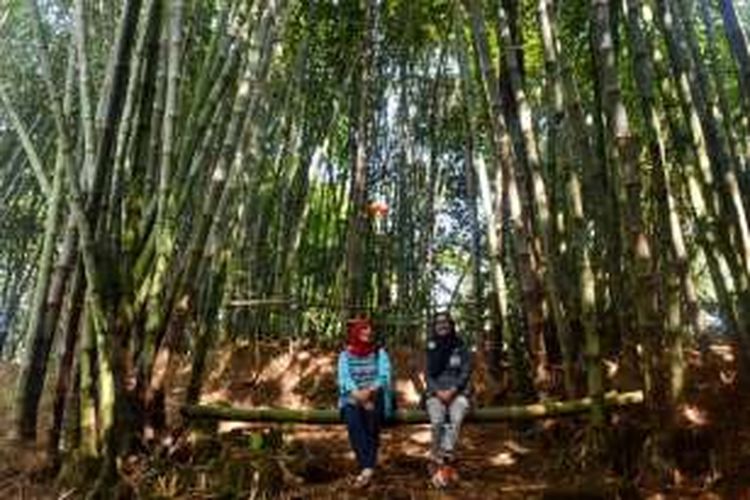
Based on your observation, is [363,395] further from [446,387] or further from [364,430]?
[446,387]

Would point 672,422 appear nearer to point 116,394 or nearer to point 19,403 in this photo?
point 116,394

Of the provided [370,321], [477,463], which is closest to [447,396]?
[477,463]

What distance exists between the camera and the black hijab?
515cm

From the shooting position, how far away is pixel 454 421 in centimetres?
499

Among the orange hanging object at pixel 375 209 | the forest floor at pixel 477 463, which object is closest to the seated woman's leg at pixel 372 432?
the forest floor at pixel 477 463

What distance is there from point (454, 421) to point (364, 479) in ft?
1.84

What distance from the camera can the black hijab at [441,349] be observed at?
16.9ft

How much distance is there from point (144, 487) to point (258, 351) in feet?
13.0

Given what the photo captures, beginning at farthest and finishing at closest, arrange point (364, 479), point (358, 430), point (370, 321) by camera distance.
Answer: point (370, 321), point (358, 430), point (364, 479)

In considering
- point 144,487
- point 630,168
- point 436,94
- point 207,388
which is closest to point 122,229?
point 144,487

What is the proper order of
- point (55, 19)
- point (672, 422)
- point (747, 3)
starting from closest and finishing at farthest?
point (672, 422)
point (55, 19)
point (747, 3)

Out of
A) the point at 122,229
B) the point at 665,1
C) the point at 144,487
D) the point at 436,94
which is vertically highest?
the point at 436,94

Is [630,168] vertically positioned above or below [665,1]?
below

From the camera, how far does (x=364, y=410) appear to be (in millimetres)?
4914
